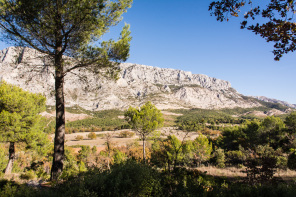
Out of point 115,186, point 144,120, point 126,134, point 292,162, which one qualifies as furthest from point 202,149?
point 126,134

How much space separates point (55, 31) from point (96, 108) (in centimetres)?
17028

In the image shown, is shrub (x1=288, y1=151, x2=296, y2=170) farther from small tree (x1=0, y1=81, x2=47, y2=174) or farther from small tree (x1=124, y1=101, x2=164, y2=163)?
small tree (x1=0, y1=81, x2=47, y2=174)

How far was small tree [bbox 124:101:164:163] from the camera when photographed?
64.0 feet

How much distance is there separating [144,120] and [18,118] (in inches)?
502

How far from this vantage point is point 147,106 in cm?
2048

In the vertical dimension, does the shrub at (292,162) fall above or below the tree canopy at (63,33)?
→ below

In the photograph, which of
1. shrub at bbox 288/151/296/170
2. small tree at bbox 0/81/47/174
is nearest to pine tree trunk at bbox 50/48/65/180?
small tree at bbox 0/81/47/174

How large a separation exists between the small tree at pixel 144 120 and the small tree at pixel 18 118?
1019cm

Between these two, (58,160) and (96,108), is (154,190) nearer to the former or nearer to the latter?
(58,160)

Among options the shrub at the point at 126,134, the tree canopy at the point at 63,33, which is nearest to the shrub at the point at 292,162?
the tree canopy at the point at 63,33

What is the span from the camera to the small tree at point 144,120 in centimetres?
1952

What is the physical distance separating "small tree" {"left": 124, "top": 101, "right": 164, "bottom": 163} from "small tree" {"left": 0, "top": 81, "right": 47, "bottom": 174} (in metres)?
10.2

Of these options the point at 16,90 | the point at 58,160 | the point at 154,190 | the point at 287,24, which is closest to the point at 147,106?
the point at 16,90

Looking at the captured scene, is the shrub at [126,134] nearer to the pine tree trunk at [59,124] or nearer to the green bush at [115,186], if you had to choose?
→ the pine tree trunk at [59,124]
